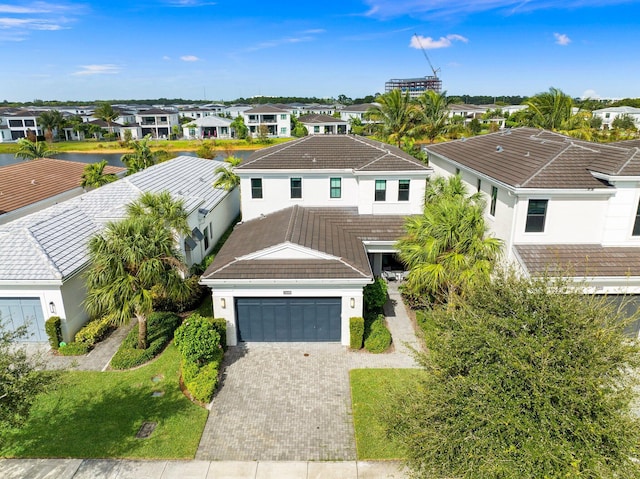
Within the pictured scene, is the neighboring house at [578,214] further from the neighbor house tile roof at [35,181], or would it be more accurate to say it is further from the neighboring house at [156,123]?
the neighboring house at [156,123]

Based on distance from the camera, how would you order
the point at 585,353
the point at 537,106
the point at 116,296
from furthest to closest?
the point at 537,106
the point at 116,296
the point at 585,353

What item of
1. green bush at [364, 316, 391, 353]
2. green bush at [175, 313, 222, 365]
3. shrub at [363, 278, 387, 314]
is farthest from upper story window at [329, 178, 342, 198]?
green bush at [175, 313, 222, 365]

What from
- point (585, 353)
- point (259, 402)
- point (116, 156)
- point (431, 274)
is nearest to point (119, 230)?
point (259, 402)

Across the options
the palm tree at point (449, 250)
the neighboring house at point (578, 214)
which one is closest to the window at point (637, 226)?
the neighboring house at point (578, 214)

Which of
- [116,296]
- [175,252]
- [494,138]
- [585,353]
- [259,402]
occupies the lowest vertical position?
[259,402]

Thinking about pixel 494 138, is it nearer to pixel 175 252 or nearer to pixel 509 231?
pixel 509 231

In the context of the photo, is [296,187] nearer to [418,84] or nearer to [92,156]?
[92,156]
